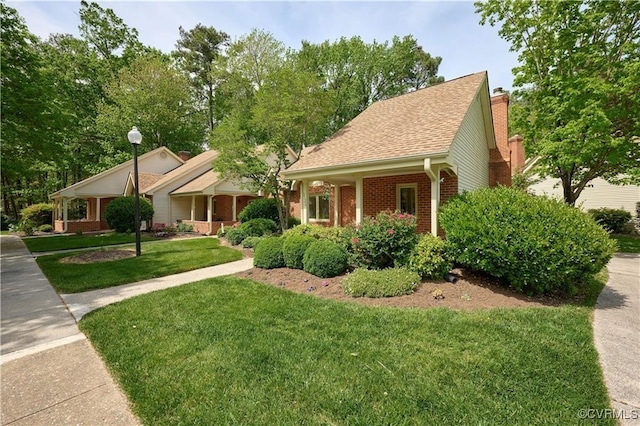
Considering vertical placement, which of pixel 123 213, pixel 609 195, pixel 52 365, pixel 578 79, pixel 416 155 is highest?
pixel 578 79

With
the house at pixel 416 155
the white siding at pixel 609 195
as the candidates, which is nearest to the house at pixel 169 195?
the house at pixel 416 155

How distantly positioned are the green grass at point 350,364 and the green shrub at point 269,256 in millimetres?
3043

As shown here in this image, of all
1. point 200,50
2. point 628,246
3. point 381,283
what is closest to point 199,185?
point 381,283

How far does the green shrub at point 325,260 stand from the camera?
696 centimetres

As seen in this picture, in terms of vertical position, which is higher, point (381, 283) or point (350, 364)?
point (381, 283)

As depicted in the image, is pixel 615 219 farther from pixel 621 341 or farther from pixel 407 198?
pixel 621 341

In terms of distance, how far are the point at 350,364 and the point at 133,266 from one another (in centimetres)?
816

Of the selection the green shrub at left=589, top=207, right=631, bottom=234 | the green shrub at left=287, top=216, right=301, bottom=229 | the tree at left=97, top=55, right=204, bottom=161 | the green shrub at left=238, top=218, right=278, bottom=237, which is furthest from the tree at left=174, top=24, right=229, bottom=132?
the green shrub at left=589, top=207, right=631, bottom=234

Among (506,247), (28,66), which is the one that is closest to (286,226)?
(506,247)

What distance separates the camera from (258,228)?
13.4m

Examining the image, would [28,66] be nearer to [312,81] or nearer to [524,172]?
[312,81]

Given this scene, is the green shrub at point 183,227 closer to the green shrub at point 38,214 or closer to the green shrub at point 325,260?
the green shrub at point 325,260

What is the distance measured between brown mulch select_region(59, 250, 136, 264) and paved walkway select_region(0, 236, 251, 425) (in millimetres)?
3198

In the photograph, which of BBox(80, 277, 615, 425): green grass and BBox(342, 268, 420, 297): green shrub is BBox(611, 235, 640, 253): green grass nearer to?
BBox(80, 277, 615, 425): green grass
